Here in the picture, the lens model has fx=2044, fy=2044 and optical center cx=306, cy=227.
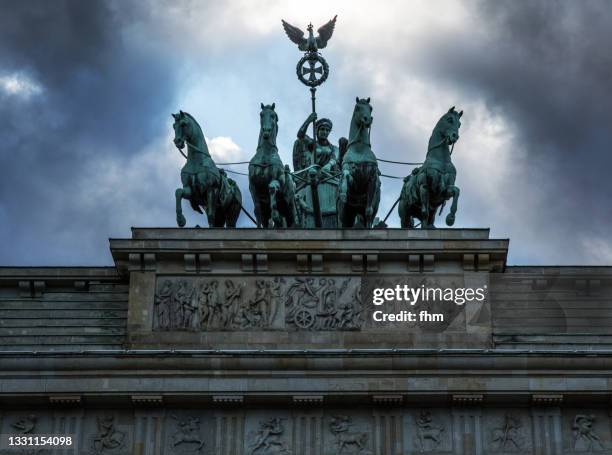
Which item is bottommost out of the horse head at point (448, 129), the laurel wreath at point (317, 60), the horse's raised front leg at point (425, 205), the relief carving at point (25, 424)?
the relief carving at point (25, 424)

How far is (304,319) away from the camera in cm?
4397

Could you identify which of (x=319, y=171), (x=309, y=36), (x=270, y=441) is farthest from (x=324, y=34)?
(x=270, y=441)

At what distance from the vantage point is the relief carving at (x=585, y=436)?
139 ft

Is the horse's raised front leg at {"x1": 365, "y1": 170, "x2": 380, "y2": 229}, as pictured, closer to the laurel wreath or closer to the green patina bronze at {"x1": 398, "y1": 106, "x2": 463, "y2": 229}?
the green patina bronze at {"x1": 398, "y1": 106, "x2": 463, "y2": 229}

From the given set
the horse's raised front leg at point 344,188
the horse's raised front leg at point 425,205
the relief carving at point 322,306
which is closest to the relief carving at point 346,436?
the relief carving at point 322,306

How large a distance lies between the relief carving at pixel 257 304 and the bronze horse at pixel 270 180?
252 centimetres

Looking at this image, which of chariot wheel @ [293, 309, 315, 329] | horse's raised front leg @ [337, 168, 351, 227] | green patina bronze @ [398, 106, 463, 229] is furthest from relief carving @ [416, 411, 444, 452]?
horse's raised front leg @ [337, 168, 351, 227]

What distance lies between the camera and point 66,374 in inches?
1682

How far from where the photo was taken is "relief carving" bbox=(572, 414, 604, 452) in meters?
42.4

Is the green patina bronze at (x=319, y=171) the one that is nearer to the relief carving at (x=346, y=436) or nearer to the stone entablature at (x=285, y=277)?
the stone entablature at (x=285, y=277)

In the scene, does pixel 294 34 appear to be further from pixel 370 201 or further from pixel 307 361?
pixel 307 361

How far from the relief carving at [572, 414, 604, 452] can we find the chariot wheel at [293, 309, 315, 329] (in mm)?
6021

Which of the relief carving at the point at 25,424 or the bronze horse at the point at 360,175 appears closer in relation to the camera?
the relief carving at the point at 25,424

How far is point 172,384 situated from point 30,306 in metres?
4.12
